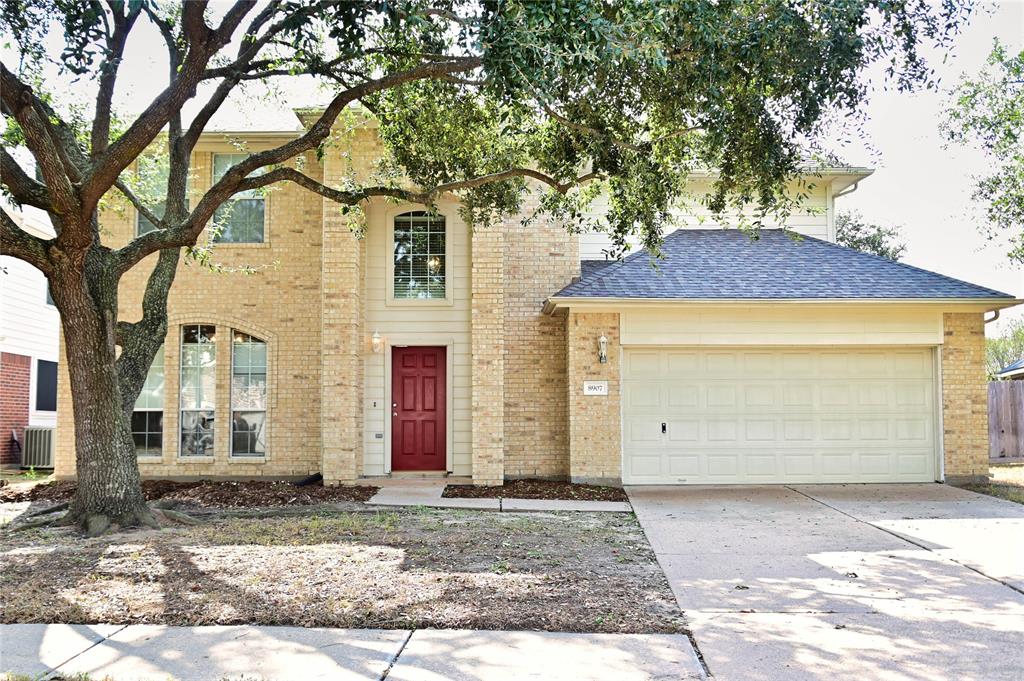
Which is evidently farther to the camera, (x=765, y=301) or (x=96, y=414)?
(x=765, y=301)

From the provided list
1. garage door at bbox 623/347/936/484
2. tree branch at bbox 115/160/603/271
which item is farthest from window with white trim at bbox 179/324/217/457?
garage door at bbox 623/347/936/484

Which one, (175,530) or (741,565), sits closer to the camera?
(741,565)

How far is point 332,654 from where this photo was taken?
15.5ft

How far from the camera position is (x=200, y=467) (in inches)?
535

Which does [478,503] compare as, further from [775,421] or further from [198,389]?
[198,389]

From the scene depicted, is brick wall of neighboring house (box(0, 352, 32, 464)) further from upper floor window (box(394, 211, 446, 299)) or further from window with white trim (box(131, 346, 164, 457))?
upper floor window (box(394, 211, 446, 299))

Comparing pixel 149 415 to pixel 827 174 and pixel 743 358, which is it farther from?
pixel 827 174

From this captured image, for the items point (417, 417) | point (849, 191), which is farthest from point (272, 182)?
point (849, 191)

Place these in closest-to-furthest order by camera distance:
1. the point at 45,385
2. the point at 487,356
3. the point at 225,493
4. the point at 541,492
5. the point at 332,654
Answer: the point at 332,654, the point at 225,493, the point at 541,492, the point at 487,356, the point at 45,385

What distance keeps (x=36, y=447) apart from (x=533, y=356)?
11002 mm

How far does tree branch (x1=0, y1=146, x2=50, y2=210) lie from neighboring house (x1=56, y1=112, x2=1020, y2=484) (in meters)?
4.98

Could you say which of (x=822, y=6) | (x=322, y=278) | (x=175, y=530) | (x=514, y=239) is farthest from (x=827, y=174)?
(x=175, y=530)

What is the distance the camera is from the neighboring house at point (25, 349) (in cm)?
1728

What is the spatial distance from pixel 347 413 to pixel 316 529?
13.2 feet
